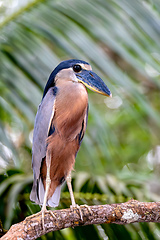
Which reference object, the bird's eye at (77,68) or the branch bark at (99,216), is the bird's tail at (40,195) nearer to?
the branch bark at (99,216)

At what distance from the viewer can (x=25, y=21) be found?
6.46ft

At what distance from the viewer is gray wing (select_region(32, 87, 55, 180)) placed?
170 centimetres

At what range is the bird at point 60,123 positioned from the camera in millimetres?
1652

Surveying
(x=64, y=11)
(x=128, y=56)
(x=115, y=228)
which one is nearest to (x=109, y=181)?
(x=115, y=228)

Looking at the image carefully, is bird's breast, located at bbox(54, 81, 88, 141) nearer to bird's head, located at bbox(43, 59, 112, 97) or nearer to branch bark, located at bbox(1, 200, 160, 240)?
bird's head, located at bbox(43, 59, 112, 97)

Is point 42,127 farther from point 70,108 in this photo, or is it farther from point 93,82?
point 93,82

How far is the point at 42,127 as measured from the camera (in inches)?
69.2

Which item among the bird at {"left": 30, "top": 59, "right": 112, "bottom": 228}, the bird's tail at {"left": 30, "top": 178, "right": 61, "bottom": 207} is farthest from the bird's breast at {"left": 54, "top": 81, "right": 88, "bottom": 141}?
the bird's tail at {"left": 30, "top": 178, "right": 61, "bottom": 207}

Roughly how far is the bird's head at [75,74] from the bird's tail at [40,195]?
48 cm

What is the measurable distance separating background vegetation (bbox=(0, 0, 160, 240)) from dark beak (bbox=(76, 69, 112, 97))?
0.14 m

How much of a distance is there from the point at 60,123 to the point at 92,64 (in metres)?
0.36

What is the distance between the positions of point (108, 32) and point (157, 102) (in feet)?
11.3

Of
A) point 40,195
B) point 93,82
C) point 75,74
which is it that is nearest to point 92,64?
point 75,74

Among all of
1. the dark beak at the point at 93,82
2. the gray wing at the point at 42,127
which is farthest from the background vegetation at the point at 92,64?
the dark beak at the point at 93,82
